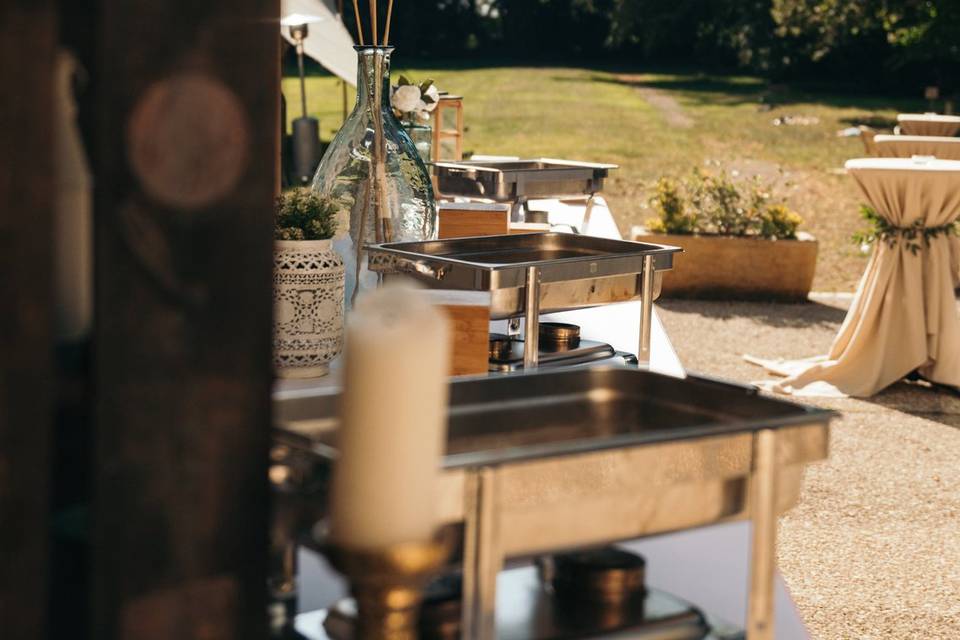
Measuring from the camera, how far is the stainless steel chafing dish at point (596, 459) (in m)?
0.65

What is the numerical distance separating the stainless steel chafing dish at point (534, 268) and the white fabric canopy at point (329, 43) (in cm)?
541

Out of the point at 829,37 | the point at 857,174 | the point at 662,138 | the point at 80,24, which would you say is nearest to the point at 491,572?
the point at 80,24

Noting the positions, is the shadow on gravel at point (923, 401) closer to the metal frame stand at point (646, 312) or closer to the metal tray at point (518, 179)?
the metal tray at point (518, 179)

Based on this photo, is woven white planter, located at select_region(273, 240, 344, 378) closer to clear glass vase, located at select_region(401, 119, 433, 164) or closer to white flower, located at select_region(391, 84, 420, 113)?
white flower, located at select_region(391, 84, 420, 113)

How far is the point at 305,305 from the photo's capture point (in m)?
1.53

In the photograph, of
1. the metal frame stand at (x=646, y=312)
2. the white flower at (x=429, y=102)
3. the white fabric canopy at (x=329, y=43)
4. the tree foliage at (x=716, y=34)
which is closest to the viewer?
the metal frame stand at (x=646, y=312)

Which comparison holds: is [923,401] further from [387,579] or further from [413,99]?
[387,579]

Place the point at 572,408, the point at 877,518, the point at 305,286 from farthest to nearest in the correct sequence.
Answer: the point at 877,518, the point at 305,286, the point at 572,408

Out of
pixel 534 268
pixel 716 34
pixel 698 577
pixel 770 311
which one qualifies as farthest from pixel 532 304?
pixel 716 34

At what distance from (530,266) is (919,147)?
A: 17.6 ft

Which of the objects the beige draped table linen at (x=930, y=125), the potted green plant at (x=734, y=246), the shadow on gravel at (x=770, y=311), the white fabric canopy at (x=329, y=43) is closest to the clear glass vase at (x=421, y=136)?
the shadow on gravel at (x=770, y=311)

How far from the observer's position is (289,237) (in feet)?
4.95

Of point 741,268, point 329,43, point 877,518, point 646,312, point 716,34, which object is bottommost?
point 877,518

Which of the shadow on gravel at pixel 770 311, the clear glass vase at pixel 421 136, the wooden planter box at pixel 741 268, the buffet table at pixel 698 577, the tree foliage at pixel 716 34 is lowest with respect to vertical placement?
the shadow on gravel at pixel 770 311
